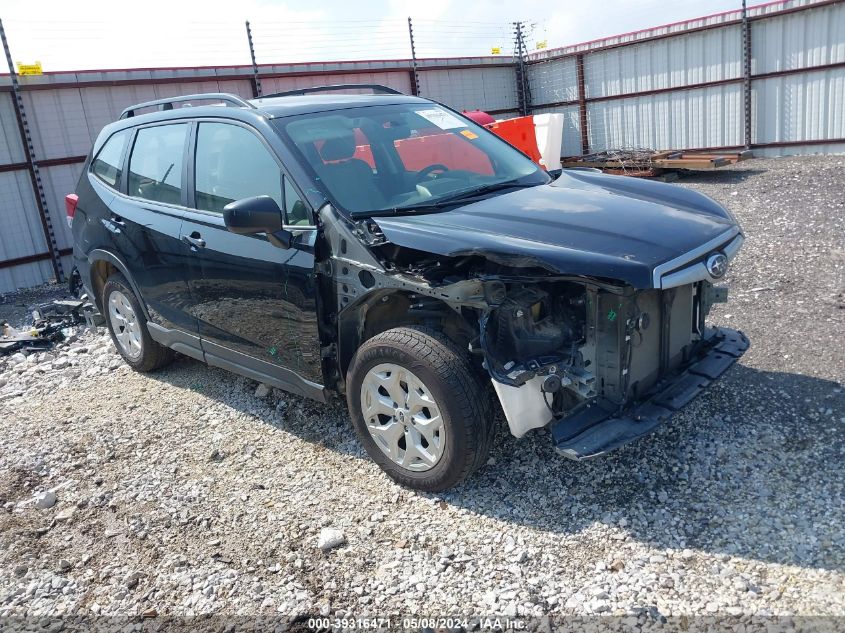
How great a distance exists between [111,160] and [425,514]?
12.5 feet

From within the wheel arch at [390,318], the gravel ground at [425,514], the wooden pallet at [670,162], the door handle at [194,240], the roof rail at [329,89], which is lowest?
the gravel ground at [425,514]

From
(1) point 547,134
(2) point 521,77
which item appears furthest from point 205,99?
(2) point 521,77

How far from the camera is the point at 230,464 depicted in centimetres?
422

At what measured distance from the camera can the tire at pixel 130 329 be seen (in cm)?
542

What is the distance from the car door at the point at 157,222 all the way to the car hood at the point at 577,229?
5.74 ft

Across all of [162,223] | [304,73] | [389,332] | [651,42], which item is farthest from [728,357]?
[651,42]

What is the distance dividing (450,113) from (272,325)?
1982 mm

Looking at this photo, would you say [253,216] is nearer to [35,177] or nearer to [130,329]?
[130,329]

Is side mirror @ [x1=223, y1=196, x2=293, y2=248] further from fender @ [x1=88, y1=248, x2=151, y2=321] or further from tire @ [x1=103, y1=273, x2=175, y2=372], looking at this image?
tire @ [x1=103, y1=273, x2=175, y2=372]

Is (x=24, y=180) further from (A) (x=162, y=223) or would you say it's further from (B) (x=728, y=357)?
(B) (x=728, y=357)

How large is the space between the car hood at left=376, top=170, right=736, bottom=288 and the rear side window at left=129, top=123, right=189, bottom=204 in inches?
71.4

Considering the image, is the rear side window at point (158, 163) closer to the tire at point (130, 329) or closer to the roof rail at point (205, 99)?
the roof rail at point (205, 99)

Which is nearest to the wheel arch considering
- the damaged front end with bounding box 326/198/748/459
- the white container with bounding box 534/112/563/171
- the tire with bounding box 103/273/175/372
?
the damaged front end with bounding box 326/198/748/459

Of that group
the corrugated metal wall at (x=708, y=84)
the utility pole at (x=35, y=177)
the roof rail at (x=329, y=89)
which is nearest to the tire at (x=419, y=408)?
the roof rail at (x=329, y=89)
